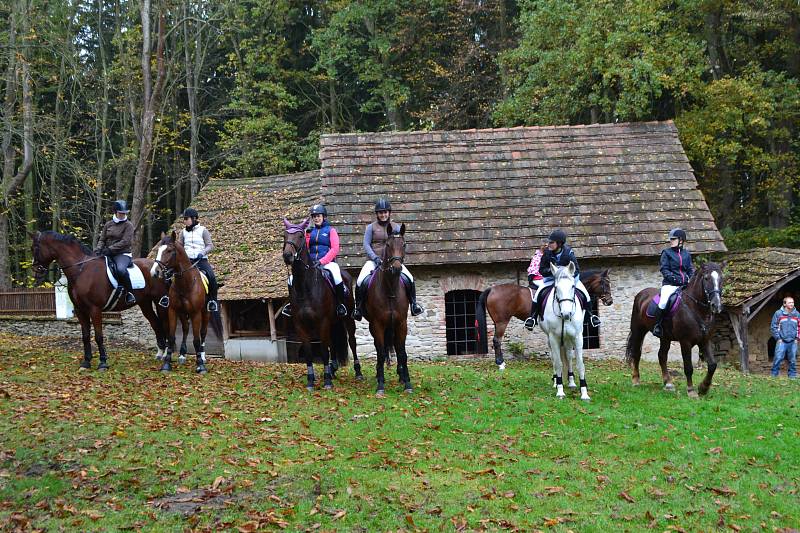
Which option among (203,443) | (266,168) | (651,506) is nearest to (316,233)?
(203,443)

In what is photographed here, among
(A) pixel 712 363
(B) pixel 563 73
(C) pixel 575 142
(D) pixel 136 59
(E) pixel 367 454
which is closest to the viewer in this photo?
(E) pixel 367 454

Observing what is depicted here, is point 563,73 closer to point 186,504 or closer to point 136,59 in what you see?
point 136,59

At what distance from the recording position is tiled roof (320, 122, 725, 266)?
19766mm

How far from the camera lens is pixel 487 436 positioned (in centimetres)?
975

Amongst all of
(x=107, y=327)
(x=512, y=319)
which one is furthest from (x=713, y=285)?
(x=107, y=327)

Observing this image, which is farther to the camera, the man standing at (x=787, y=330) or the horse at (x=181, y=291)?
the man standing at (x=787, y=330)

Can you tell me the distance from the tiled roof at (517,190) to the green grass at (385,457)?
284 inches

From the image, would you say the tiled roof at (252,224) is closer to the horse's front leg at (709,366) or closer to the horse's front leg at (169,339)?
the horse's front leg at (169,339)

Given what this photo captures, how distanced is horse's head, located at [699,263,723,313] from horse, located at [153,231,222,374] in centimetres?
863

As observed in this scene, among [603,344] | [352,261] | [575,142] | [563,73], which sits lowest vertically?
[603,344]

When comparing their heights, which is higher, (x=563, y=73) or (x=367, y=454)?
(x=563, y=73)

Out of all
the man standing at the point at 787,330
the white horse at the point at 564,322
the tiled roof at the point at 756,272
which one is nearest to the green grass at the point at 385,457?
the white horse at the point at 564,322

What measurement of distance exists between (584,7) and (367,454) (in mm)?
21476

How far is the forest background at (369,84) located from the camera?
24359 mm
